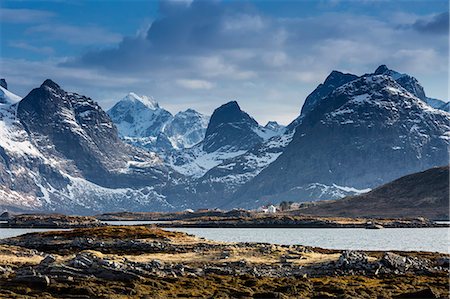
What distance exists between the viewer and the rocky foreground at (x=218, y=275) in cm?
5181

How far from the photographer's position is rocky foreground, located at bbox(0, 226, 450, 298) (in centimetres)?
5181

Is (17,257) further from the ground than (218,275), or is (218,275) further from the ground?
(17,257)

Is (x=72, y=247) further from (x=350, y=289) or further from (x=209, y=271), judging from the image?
(x=350, y=289)

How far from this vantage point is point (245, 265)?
67188 mm

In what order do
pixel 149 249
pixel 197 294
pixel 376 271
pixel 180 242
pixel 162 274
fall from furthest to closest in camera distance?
pixel 180 242, pixel 149 249, pixel 376 271, pixel 162 274, pixel 197 294

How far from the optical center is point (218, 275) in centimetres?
6147

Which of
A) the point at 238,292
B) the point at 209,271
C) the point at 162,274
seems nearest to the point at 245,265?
the point at 209,271

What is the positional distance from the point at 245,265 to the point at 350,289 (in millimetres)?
15182

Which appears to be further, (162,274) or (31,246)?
(31,246)

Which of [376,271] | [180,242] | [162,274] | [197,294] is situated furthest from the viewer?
[180,242]

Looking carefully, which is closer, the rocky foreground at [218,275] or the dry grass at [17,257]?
the rocky foreground at [218,275]

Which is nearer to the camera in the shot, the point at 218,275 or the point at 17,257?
the point at 218,275

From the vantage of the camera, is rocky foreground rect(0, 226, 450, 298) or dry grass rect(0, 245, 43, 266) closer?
rocky foreground rect(0, 226, 450, 298)

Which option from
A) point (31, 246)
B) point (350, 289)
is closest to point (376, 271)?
point (350, 289)
